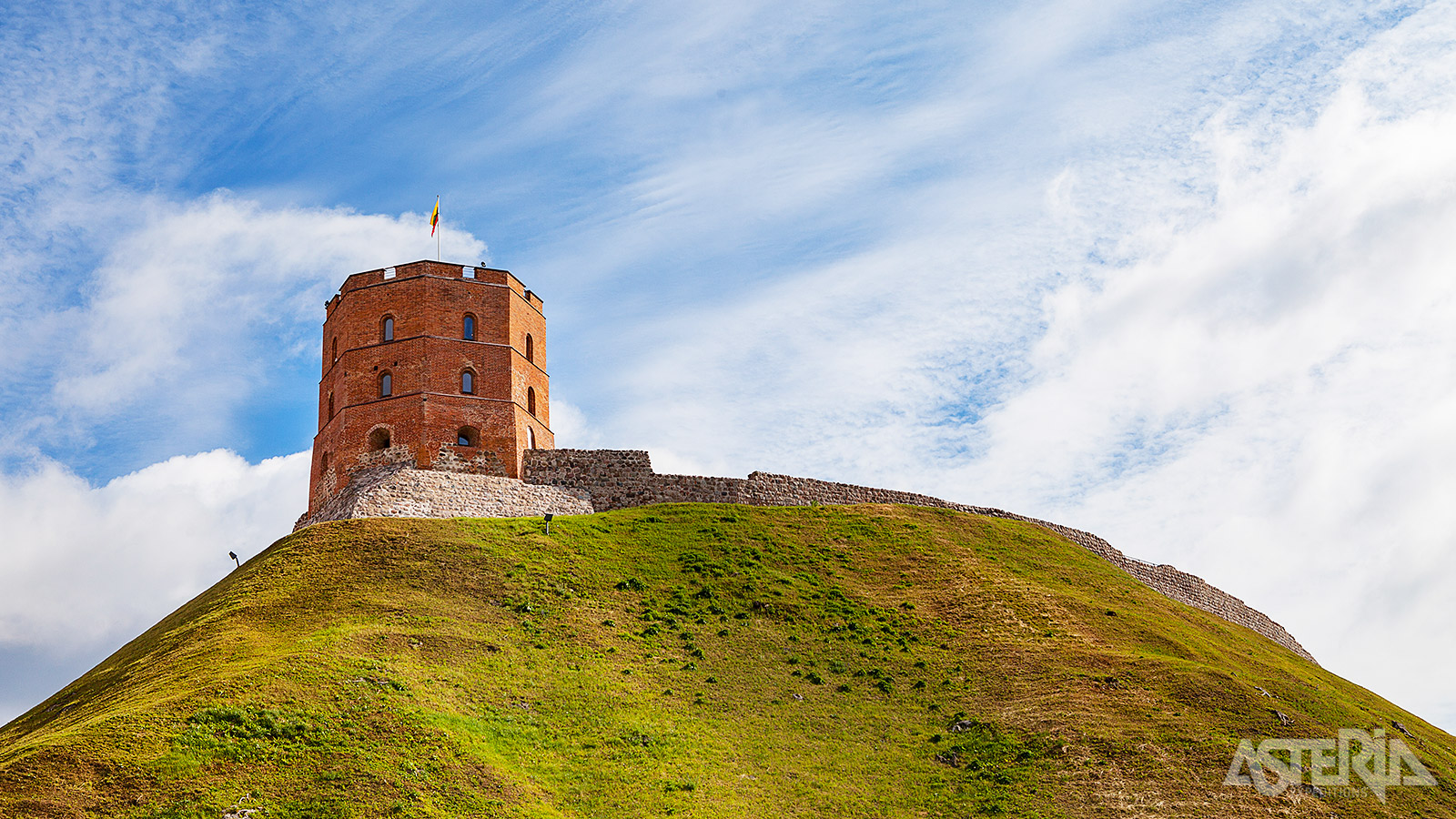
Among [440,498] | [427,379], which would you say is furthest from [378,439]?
[440,498]

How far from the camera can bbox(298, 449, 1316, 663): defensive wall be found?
52.6 m

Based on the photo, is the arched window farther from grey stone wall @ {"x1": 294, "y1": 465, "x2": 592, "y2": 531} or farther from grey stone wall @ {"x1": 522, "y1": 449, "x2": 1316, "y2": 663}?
grey stone wall @ {"x1": 522, "y1": 449, "x2": 1316, "y2": 663}

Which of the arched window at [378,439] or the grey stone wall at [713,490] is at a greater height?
the arched window at [378,439]

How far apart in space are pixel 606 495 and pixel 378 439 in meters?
11.1

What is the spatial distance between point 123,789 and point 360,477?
27.6 metres

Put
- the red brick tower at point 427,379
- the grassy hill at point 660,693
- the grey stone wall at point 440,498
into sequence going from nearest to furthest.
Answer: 1. the grassy hill at point 660,693
2. the grey stone wall at point 440,498
3. the red brick tower at point 427,379

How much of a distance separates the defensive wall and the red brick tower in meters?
1.53

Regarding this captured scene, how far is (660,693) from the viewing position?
131 ft

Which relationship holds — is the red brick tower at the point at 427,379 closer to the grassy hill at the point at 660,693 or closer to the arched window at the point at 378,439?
the arched window at the point at 378,439

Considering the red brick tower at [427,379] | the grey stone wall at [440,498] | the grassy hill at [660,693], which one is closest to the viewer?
the grassy hill at [660,693]

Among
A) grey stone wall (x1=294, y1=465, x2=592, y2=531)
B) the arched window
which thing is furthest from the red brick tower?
grey stone wall (x1=294, y1=465, x2=592, y2=531)

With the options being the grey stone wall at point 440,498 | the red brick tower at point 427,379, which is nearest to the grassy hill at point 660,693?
the grey stone wall at point 440,498

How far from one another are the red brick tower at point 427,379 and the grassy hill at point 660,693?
6.91 metres

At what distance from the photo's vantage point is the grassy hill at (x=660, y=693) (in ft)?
100
